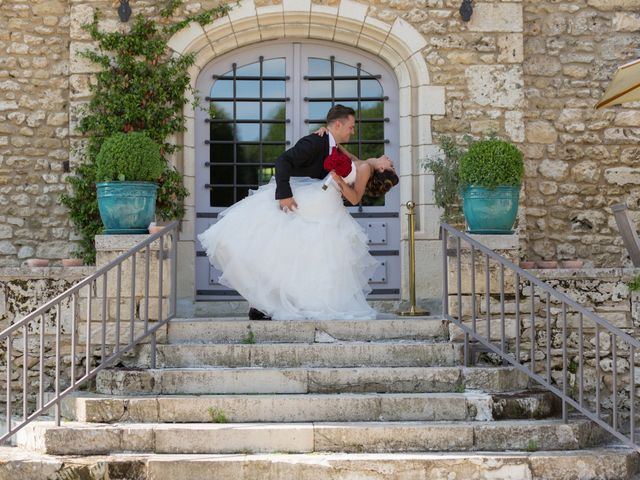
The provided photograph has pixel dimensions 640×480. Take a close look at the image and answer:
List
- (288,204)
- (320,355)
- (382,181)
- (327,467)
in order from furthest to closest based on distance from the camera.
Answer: (382,181) → (288,204) → (320,355) → (327,467)

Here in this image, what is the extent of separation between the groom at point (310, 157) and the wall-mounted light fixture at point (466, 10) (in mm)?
2145

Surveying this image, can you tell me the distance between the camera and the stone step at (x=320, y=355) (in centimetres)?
602

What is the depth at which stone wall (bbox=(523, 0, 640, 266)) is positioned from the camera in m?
8.51

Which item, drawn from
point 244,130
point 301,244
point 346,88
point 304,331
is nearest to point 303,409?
point 304,331

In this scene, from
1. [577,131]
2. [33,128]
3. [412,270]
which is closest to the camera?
[412,270]

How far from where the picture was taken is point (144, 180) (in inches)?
264

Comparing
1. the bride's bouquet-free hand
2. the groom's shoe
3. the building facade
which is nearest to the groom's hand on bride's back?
the bride's bouquet-free hand

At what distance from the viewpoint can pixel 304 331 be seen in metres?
6.27

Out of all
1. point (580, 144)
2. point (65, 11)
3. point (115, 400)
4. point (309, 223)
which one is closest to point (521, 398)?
point (309, 223)

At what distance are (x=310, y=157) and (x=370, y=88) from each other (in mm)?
2214

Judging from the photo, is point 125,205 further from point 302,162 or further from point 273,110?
point 273,110

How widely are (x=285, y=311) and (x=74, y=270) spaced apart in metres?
1.47

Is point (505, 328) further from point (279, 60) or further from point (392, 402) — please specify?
point (279, 60)

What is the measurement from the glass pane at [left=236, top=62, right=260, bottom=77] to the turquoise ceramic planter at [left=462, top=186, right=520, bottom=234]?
2.76m
